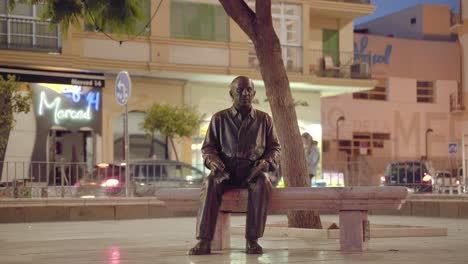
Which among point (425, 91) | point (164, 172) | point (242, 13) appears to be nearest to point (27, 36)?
point (164, 172)

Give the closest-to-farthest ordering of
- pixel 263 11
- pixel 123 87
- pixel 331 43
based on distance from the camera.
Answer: pixel 263 11, pixel 123 87, pixel 331 43

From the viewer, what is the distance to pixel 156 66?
34156 millimetres

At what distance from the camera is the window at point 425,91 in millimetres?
56281

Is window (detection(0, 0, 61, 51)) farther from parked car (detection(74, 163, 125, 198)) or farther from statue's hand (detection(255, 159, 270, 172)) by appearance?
statue's hand (detection(255, 159, 270, 172))

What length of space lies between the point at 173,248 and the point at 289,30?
29.1m

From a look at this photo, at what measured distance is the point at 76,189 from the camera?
19.6 meters

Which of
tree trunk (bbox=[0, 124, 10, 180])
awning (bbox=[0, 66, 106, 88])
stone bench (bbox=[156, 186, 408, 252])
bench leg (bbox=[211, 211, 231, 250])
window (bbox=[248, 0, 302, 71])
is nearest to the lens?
stone bench (bbox=[156, 186, 408, 252])

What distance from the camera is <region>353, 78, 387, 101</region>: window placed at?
54.2 m

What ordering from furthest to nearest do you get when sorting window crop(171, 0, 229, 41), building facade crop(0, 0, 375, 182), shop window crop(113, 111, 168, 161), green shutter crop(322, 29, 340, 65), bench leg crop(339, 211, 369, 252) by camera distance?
green shutter crop(322, 29, 340, 65), shop window crop(113, 111, 168, 161), window crop(171, 0, 229, 41), building facade crop(0, 0, 375, 182), bench leg crop(339, 211, 369, 252)

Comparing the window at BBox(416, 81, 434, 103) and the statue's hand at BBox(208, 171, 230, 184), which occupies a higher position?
the window at BBox(416, 81, 434, 103)

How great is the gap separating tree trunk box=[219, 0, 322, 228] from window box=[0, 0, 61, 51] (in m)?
20.6

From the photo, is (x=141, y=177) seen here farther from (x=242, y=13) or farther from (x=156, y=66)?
(x=156, y=66)

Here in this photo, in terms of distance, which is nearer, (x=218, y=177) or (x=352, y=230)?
(x=218, y=177)

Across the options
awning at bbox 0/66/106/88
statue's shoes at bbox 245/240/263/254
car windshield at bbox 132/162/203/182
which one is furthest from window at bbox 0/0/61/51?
statue's shoes at bbox 245/240/263/254
